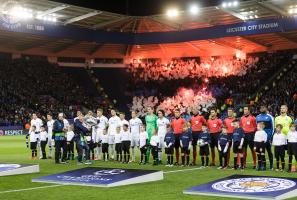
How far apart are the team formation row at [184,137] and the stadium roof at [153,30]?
1848cm

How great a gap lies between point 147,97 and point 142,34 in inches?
291

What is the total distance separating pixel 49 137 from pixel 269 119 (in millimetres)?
10764

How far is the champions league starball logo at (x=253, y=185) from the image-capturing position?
11.4m

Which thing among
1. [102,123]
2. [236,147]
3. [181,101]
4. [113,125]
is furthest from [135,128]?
[181,101]

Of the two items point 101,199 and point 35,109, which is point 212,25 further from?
point 101,199

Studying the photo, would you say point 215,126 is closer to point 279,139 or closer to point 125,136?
point 279,139

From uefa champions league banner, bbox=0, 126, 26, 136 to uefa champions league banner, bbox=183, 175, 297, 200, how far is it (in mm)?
33905

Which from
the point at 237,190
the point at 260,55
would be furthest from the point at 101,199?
the point at 260,55

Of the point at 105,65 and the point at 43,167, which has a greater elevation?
the point at 105,65

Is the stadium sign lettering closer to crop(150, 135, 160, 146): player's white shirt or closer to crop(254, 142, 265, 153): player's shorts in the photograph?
crop(150, 135, 160, 146): player's white shirt

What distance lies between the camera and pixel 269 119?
17.8m

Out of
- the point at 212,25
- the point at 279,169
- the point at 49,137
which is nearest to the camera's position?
the point at 279,169

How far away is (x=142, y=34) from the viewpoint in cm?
4844

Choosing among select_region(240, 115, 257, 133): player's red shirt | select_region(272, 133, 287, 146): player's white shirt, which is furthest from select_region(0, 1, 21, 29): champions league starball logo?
select_region(272, 133, 287, 146): player's white shirt
